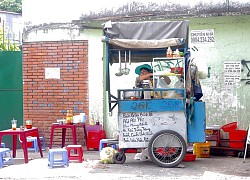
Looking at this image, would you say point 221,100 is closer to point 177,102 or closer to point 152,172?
point 177,102

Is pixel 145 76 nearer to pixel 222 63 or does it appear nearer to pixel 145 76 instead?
pixel 145 76

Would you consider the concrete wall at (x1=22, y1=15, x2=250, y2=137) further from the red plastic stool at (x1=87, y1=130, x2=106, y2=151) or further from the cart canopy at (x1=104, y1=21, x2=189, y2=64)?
the cart canopy at (x1=104, y1=21, x2=189, y2=64)

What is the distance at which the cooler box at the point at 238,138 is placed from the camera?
34.7 ft

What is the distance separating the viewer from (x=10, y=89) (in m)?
12.6

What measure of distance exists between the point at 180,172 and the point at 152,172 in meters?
0.52

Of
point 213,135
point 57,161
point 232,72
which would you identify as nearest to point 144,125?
point 57,161

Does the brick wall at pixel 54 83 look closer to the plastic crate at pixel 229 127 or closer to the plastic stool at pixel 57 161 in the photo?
the plastic stool at pixel 57 161

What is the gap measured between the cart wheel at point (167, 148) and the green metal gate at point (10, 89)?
16.1ft

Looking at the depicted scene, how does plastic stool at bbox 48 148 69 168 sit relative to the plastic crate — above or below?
below

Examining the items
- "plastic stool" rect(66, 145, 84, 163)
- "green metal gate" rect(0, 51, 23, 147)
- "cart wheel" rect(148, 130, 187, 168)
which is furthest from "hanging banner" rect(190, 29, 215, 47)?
"green metal gate" rect(0, 51, 23, 147)

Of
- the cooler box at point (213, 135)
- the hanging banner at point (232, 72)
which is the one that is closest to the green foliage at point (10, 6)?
the hanging banner at point (232, 72)

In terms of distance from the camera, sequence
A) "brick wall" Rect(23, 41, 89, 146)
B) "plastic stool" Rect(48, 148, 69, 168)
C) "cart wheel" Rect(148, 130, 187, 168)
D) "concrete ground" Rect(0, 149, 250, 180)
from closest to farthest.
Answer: "concrete ground" Rect(0, 149, 250, 180) → "cart wheel" Rect(148, 130, 187, 168) → "plastic stool" Rect(48, 148, 69, 168) → "brick wall" Rect(23, 41, 89, 146)

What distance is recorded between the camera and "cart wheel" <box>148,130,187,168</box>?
911 centimetres

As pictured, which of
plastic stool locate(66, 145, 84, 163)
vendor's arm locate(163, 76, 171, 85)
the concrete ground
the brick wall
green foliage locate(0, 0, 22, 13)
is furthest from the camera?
green foliage locate(0, 0, 22, 13)
